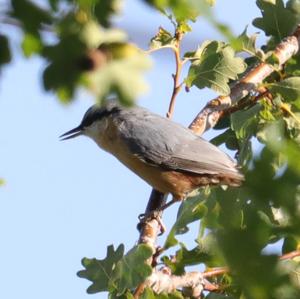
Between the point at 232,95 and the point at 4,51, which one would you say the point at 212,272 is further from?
the point at 4,51

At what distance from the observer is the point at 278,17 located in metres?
3.95

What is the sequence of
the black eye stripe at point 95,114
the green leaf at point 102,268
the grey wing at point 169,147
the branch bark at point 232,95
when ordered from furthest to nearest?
1. the black eye stripe at point 95,114
2. the grey wing at point 169,147
3. the branch bark at point 232,95
4. the green leaf at point 102,268

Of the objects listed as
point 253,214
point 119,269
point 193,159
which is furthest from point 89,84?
point 193,159

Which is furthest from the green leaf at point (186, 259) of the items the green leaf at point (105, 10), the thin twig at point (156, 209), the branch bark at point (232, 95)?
the green leaf at point (105, 10)

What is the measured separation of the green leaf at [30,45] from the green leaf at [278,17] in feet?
10.9

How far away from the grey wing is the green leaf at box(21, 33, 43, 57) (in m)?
3.50

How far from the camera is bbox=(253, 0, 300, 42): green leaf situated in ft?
12.9

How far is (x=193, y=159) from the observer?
15.0ft

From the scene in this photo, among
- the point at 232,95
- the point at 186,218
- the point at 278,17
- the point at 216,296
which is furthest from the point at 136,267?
the point at 278,17

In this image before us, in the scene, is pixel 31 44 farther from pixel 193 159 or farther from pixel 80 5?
pixel 193 159

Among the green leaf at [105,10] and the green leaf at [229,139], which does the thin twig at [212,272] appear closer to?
the green leaf at [229,139]

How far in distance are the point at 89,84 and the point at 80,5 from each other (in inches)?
3.3

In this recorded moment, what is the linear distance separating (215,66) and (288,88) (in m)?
0.41

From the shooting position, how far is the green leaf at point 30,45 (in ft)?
2.42
